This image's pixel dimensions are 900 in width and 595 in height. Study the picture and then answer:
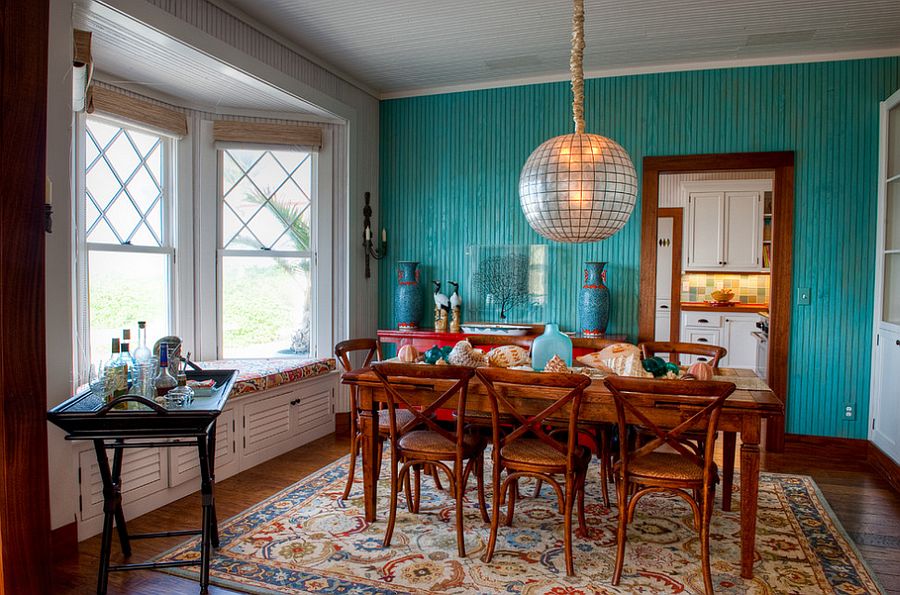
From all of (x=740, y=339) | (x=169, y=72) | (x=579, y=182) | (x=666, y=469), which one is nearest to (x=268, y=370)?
(x=169, y=72)

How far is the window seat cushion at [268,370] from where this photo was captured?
3984 mm

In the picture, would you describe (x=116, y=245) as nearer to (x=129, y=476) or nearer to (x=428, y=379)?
(x=129, y=476)

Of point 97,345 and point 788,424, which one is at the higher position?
point 97,345

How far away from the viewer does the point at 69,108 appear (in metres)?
2.78

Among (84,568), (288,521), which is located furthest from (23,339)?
(288,521)

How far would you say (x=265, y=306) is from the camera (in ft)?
16.1

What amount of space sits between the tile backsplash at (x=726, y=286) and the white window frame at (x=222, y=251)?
501 cm

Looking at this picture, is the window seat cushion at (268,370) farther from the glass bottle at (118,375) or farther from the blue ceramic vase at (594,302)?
the blue ceramic vase at (594,302)

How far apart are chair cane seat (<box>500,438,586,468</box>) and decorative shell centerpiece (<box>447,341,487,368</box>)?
476 mm

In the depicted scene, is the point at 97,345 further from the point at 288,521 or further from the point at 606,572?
the point at 606,572

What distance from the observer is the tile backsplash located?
775 centimetres

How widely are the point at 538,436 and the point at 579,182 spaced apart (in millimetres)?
1137

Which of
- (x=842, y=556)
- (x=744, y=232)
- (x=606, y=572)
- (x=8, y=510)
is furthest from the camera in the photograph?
Answer: (x=744, y=232)

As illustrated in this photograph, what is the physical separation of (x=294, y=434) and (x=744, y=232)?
5890mm
